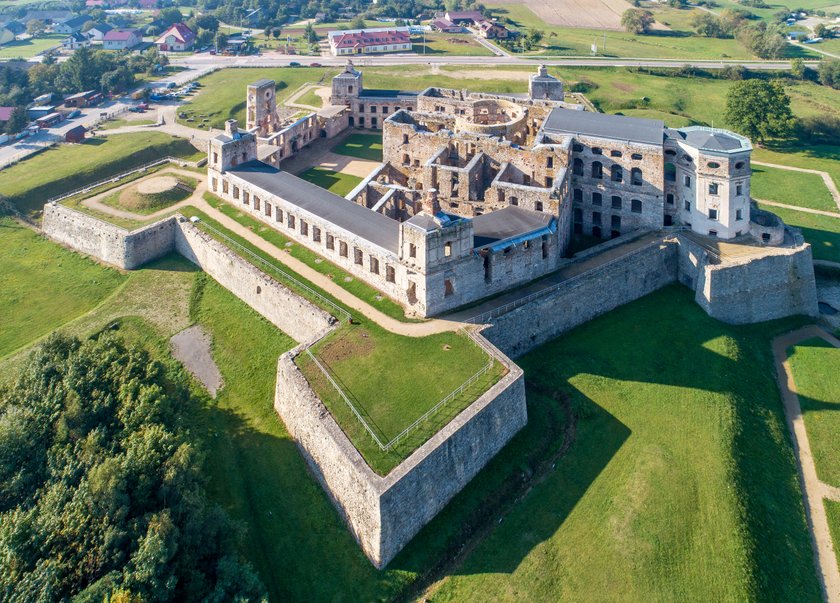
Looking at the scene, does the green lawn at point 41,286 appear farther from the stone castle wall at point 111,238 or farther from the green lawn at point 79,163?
the green lawn at point 79,163

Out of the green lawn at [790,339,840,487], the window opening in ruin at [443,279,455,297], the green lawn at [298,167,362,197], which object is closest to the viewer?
the green lawn at [790,339,840,487]

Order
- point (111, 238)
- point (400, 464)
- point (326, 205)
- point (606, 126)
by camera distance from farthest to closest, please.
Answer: point (111, 238)
point (606, 126)
point (326, 205)
point (400, 464)

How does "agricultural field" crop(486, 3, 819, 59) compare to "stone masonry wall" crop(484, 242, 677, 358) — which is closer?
"stone masonry wall" crop(484, 242, 677, 358)

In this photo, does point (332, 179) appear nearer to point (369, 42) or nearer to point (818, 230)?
point (818, 230)

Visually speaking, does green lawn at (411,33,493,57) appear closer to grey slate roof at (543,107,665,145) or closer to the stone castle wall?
grey slate roof at (543,107,665,145)

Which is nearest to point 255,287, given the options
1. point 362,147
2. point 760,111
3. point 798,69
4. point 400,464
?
point 400,464

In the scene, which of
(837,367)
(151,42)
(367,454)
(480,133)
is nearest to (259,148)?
(480,133)

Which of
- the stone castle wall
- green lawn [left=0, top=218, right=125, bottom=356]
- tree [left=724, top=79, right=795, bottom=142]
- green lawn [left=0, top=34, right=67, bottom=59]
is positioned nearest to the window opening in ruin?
the stone castle wall

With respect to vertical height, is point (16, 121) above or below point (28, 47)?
below

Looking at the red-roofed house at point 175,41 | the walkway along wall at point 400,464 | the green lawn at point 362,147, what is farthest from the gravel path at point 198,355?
the red-roofed house at point 175,41
